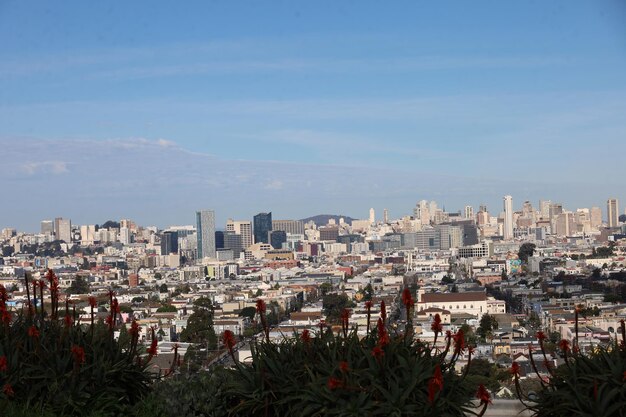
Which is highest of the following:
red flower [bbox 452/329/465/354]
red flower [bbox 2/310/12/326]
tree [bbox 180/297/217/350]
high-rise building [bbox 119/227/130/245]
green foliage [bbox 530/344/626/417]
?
high-rise building [bbox 119/227/130/245]

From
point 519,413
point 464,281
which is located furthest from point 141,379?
point 464,281

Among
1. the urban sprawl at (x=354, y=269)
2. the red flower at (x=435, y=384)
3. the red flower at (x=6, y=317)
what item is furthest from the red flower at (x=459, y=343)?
the urban sprawl at (x=354, y=269)

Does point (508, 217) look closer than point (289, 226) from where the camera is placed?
Yes

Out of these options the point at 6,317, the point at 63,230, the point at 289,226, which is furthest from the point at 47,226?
the point at 6,317

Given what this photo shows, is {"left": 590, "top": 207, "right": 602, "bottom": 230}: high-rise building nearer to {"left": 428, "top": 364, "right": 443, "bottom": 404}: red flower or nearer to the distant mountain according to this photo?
the distant mountain

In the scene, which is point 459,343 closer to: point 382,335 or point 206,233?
point 382,335

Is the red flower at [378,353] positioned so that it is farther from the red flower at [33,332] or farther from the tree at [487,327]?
the tree at [487,327]

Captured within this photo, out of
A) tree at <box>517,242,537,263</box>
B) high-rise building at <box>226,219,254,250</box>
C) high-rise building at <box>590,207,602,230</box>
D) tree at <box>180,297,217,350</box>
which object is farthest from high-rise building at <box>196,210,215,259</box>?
tree at <box>180,297,217,350</box>
